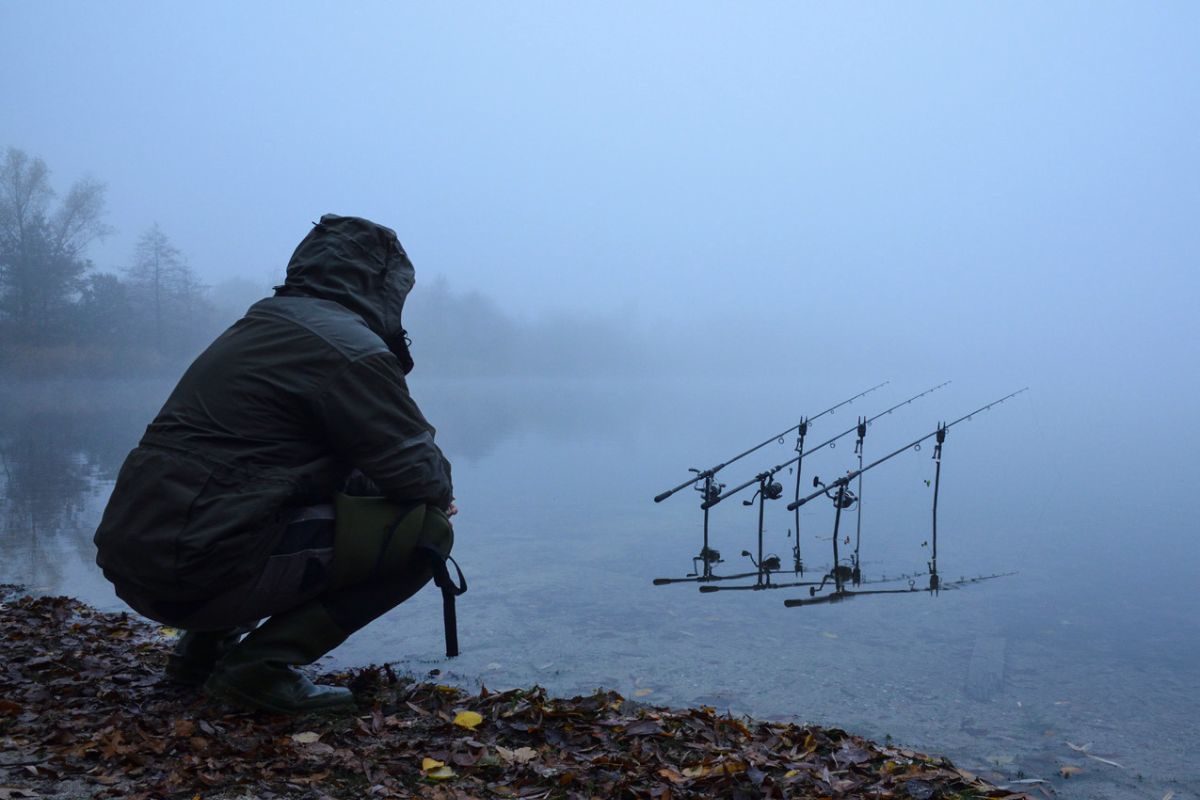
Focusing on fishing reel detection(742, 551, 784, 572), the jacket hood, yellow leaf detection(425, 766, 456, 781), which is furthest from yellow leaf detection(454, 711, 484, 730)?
fishing reel detection(742, 551, 784, 572)

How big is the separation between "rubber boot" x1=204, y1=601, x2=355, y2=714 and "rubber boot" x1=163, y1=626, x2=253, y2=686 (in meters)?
0.27

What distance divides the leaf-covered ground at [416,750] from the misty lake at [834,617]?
76 centimetres

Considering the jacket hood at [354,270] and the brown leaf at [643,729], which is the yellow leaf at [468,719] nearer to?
the brown leaf at [643,729]

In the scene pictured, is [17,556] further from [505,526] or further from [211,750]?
[211,750]

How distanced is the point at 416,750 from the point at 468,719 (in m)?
0.31

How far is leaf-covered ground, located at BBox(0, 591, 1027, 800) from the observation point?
2676 mm

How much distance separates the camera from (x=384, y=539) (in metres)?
3.22

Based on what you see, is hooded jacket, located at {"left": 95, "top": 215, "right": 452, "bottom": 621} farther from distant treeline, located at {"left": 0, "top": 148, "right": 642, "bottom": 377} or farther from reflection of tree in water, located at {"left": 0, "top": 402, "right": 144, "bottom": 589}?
distant treeline, located at {"left": 0, "top": 148, "right": 642, "bottom": 377}

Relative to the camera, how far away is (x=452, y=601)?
356 cm

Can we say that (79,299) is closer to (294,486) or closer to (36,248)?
(36,248)

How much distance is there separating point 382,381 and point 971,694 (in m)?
3.30

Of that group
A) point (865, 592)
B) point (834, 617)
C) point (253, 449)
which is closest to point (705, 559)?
point (865, 592)

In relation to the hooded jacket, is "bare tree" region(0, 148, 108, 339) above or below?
above

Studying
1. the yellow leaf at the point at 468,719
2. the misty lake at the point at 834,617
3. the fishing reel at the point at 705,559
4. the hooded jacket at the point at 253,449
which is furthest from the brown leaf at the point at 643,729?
the fishing reel at the point at 705,559
